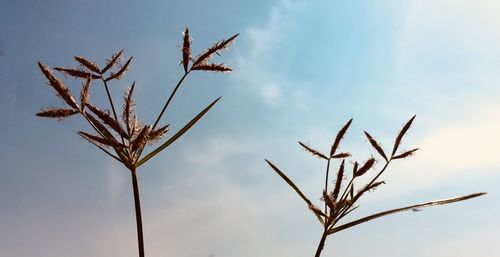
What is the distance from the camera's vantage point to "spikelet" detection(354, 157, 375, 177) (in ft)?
13.7

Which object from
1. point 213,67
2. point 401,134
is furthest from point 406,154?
point 213,67

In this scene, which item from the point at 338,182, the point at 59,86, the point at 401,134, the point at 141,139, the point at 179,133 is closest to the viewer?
the point at 59,86

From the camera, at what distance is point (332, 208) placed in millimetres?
4219

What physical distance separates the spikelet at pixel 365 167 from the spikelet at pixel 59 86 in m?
2.42

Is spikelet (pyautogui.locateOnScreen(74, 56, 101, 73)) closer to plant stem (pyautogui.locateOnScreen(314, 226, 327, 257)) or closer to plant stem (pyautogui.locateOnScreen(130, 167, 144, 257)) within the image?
plant stem (pyautogui.locateOnScreen(130, 167, 144, 257))

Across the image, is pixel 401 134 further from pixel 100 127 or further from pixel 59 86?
pixel 59 86

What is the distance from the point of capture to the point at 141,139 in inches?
145

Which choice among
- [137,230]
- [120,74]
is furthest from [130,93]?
[137,230]

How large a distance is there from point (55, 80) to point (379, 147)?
2.80 meters

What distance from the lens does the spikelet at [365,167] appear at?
165 inches

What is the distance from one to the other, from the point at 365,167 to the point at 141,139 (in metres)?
1.92

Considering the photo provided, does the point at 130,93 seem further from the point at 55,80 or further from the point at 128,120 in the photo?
Result: the point at 55,80

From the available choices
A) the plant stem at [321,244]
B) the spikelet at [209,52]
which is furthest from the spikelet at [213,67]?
the plant stem at [321,244]

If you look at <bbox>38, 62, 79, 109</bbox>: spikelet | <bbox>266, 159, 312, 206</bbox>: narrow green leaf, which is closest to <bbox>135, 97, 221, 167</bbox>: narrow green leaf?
<bbox>38, 62, 79, 109</bbox>: spikelet
